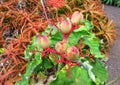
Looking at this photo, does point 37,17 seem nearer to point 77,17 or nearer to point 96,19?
point 96,19

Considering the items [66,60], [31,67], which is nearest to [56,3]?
[31,67]

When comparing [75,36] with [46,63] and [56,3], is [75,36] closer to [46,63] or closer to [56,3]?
[46,63]

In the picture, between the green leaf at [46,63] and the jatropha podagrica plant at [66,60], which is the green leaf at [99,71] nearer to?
the jatropha podagrica plant at [66,60]

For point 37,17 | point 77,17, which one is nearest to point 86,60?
point 77,17

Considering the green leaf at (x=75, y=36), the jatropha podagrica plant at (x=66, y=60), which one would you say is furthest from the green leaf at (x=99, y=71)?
the green leaf at (x=75, y=36)

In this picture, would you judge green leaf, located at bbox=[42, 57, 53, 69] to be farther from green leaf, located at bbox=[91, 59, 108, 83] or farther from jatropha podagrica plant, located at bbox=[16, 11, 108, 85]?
green leaf, located at bbox=[91, 59, 108, 83]

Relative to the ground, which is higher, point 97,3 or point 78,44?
point 78,44

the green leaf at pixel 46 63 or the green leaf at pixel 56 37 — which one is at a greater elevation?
the green leaf at pixel 56 37
